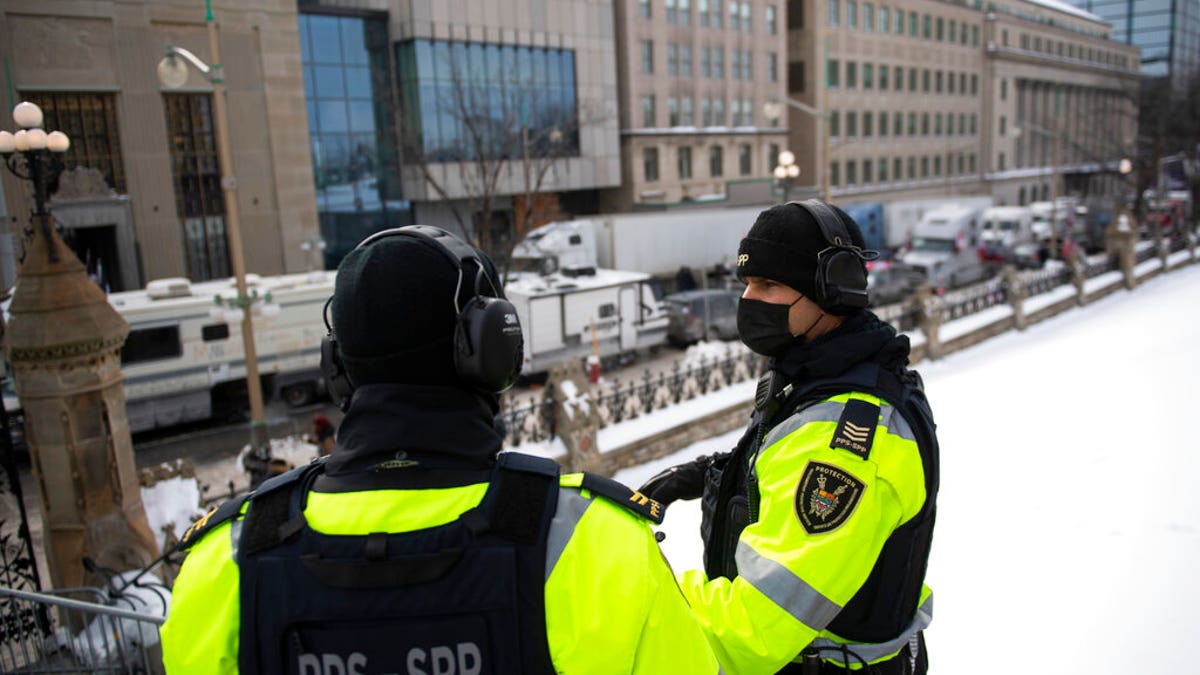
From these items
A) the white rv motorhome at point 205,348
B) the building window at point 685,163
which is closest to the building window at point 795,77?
the building window at point 685,163

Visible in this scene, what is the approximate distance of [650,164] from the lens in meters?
39.3

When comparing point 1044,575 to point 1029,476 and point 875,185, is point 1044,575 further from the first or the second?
point 875,185

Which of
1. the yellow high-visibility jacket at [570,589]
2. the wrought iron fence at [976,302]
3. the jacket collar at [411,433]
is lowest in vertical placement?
the wrought iron fence at [976,302]

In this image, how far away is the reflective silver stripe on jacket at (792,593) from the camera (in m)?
2.28

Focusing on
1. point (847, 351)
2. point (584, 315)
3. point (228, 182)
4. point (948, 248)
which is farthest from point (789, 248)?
point (948, 248)

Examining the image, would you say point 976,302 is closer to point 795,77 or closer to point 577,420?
point 577,420

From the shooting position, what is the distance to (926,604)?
3.08m

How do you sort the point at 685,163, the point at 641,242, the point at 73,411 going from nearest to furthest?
the point at 73,411 → the point at 641,242 → the point at 685,163

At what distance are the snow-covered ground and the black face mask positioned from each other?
3.65 metres

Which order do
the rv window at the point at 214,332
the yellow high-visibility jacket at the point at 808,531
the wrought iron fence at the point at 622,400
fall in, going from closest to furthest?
the yellow high-visibility jacket at the point at 808,531 < the wrought iron fence at the point at 622,400 < the rv window at the point at 214,332

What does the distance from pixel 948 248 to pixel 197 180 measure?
28050mm

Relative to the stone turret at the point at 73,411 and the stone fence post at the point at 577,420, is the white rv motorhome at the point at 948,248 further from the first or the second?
the stone turret at the point at 73,411

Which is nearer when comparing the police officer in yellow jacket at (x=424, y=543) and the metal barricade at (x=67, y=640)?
the police officer in yellow jacket at (x=424, y=543)

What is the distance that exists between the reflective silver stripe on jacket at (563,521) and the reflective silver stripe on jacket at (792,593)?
964mm
